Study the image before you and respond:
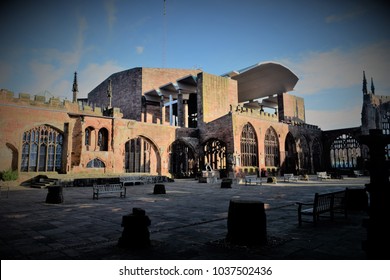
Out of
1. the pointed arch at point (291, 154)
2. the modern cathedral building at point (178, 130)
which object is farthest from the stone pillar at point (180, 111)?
the pointed arch at point (291, 154)

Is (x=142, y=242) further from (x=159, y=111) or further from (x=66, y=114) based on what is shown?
(x=159, y=111)

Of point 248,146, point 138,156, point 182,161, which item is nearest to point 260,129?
point 248,146

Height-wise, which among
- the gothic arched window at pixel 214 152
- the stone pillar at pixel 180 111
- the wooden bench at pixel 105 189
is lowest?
the wooden bench at pixel 105 189

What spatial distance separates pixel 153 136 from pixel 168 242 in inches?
910

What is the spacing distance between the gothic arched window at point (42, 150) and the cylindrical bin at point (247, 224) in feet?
70.2

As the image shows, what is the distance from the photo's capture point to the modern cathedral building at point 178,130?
20.9 meters

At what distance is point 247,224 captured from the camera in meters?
4.18

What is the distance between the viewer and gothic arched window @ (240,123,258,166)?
28312 millimetres

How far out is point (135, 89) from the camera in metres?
37.8

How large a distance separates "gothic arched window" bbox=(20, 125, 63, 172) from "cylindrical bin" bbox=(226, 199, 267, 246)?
21.4 m

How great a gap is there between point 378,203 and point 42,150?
930 inches

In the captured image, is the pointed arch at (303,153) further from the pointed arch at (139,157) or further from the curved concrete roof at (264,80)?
the pointed arch at (139,157)

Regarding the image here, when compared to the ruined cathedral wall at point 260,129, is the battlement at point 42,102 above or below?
above

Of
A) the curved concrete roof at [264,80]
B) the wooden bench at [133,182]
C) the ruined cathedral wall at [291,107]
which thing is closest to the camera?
the wooden bench at [133,182]
